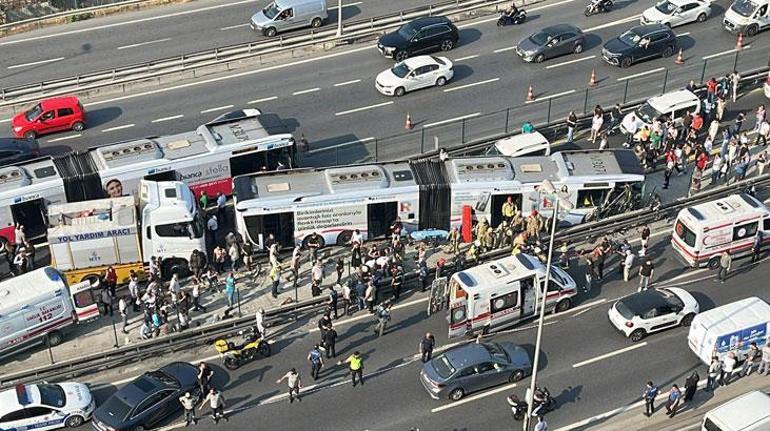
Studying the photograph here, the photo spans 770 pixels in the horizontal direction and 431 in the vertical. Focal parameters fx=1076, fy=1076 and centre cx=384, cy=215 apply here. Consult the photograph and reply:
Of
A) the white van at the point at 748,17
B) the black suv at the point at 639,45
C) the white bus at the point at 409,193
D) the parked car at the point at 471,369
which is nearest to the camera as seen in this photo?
the parked car at the point at 471,369

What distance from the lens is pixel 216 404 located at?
3538 centimetres

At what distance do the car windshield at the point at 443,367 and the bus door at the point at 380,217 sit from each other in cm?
844

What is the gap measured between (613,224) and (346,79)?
58.0 ft

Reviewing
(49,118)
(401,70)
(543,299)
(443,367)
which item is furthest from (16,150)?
(543,299)

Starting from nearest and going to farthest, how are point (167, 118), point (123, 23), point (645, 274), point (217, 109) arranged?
point (645, 274), point (167, 118), point (217, 109), point (123, 23)

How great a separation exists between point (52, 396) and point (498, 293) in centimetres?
1567

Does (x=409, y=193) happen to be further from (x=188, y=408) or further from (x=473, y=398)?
(x=188, y=408)

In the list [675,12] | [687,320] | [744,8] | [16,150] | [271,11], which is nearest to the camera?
[687,320]

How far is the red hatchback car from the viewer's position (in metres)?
50.5

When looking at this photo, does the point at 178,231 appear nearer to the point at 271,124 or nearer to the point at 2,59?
the point at 271,124

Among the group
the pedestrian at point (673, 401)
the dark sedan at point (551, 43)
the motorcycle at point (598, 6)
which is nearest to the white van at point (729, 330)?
the pedestrian at point (673, 401)

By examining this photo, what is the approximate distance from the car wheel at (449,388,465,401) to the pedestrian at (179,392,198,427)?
861 centimetres

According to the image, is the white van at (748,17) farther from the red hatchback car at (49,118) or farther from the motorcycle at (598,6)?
the red hatchback car at (49,118)

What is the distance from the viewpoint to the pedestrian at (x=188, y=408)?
35.0 metres
